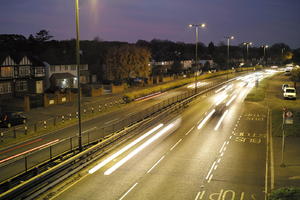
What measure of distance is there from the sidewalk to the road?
79 cm

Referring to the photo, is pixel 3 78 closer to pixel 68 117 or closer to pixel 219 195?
pixel 68 117

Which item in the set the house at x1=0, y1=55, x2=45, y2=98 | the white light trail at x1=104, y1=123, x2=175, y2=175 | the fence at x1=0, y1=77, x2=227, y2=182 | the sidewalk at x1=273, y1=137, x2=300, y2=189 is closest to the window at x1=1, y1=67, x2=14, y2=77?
the house at x1=0, y1=55, x2=45, y2=98

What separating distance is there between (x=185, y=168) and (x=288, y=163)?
6.48 meters

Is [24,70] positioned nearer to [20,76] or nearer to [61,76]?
[20,76]

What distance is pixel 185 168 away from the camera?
58.2 feet

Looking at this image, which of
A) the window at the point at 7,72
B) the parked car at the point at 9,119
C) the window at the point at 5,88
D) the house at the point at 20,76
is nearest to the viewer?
the parked car at the point at 9,119

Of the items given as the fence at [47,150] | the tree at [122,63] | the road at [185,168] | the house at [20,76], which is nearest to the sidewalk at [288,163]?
the road at [185,168]

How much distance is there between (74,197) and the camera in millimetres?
13578

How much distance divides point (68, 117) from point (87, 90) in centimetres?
2073

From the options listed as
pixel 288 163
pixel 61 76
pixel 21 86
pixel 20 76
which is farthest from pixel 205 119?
pixel 61 76

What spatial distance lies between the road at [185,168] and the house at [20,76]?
32568mm

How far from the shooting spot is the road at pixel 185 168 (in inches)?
564

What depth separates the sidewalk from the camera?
52.1ft

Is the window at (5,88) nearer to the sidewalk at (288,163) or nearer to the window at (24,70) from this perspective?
the window at (24,70)
